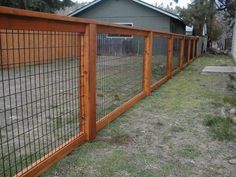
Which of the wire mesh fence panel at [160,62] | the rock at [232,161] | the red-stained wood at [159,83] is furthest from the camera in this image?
the wire mesh fence panel at [160,62]

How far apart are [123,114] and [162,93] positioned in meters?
1.98

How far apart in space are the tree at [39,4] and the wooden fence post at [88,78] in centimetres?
1129

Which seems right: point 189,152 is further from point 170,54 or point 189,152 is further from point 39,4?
point 39,4

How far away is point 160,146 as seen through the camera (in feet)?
11.6

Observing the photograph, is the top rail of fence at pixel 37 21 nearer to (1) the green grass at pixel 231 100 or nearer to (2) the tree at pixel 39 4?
(1) the green grass at pixel 231 100

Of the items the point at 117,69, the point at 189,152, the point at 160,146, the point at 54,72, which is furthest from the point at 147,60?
the point at 189,152

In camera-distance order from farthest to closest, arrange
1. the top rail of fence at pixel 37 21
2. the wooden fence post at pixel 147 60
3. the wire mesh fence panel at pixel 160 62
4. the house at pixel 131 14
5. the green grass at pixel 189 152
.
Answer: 1. the house at pixel 131 14
2. the wire mesh fence panel at pixel 160 62
3. the wooden fence post at pixel 147 60
4. the green grass at pixel 189 152
5. the top rail of fence at pixel 37 21

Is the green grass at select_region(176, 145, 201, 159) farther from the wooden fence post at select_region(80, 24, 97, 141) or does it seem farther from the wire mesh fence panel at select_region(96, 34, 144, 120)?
the wire mesh fence panel at select_region(96, 34, 144, 120)

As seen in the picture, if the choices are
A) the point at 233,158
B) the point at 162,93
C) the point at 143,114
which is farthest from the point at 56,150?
the point at 162,93

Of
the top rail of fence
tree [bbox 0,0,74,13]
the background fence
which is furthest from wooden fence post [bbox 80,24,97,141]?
tree [bbox 0,0,74,13]

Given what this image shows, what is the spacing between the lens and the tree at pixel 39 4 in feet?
45.4

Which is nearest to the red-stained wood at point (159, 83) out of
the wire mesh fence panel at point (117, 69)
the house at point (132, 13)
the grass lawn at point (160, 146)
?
the wire mesh fence panel at point (117, 69)

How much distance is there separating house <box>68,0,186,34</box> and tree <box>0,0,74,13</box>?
2309 mm

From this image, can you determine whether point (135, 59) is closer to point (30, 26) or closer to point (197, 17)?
point (30, 26)
